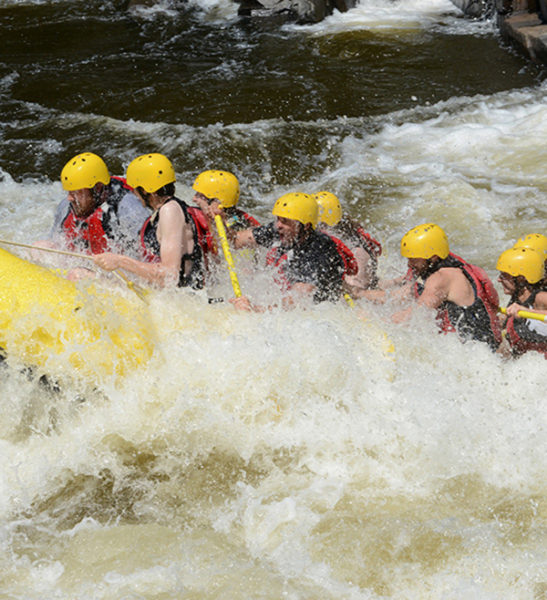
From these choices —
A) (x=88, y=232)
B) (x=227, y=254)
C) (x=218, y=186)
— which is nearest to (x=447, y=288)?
(x=227, y=254)

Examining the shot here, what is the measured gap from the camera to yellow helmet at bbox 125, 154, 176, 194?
477 centimetres

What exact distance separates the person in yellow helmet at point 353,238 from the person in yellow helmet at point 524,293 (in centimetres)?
→ 94

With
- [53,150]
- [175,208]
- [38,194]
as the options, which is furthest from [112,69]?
[175,208]

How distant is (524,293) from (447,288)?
0.48 m

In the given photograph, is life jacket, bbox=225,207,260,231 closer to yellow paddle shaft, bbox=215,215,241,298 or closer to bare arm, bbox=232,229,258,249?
bare arm, bbox=232,229,258,249

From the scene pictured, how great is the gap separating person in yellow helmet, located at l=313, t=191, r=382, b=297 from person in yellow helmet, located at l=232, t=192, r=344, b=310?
350 millimetres

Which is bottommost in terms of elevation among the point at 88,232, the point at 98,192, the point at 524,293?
the point at 524,293

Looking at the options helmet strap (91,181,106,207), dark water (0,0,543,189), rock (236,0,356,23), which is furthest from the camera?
rock (236,0,356,23)

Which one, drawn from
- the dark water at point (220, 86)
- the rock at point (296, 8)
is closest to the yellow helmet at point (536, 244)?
the dark water at point (220, 86)

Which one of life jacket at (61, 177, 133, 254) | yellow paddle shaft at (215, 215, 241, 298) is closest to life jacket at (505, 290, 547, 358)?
yellow paddle shaft at (215, 215, 241, 298)

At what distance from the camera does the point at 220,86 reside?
11.3 m

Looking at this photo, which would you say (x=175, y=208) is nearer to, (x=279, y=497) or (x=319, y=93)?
(x=279, y=497)

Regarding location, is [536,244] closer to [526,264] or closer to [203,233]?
[526,264]

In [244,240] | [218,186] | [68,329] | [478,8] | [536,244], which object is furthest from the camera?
[478,8]
